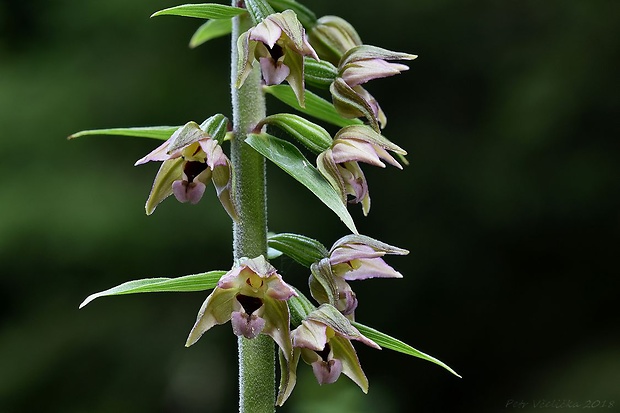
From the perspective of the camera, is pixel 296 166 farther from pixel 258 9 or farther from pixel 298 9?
pixel 298 9

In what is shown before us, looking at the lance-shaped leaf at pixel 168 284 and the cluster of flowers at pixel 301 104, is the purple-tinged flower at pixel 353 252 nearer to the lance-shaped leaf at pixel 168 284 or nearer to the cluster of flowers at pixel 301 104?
the cluster of flowers at pixel 301 104

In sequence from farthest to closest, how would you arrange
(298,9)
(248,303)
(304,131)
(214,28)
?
(214,28)
(298,9)
(304,131)
(248,303)

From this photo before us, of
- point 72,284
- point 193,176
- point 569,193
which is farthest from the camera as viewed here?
point 569,193

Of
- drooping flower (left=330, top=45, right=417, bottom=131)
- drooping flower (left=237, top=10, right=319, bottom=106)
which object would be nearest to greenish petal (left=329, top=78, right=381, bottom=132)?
drooping flower (left=330, top=45, right=417, bottom=131)

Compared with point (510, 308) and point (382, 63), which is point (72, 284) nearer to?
point (510, 308)

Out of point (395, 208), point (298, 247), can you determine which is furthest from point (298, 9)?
point (395, 208)

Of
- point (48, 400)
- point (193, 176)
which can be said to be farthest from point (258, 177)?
point (48, 400)

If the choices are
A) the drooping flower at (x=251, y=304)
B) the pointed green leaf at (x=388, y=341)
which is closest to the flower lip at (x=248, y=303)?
the drooping flower at (x=251, y=304)
